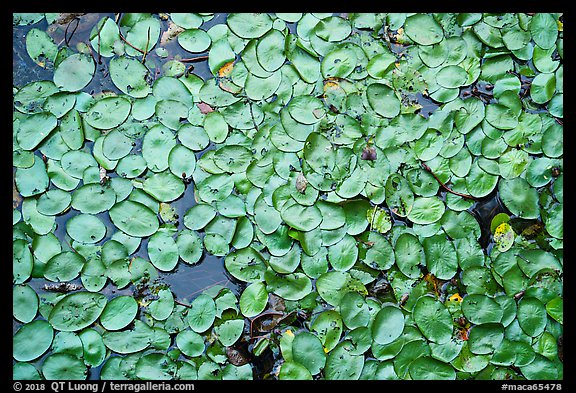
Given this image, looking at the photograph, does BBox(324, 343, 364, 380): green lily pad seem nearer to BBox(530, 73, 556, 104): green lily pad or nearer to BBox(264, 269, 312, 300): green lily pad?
BBox(264, 269, 312, 300): green lily pad

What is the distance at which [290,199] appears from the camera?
2129 millimetres

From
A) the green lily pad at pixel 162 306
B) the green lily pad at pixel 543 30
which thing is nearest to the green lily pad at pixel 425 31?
the green lily pad at pixel 543 30

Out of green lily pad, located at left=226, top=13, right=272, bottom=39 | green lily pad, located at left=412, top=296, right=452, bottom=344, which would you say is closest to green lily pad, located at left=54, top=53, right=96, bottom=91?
green lily pad, located at left=226, top=13, right=272, bottom=39

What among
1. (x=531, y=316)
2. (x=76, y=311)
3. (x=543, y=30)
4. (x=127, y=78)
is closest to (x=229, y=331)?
(x=76, y=311)

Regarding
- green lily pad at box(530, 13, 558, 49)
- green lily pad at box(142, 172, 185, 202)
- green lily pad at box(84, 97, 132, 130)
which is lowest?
green lily pad at box(142, 172, 185, 202)

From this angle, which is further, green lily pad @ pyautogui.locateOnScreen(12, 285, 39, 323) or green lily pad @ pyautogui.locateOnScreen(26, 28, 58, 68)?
green lily pad @ pyautogui.locateOnScreen(26, 28, 58, 68)

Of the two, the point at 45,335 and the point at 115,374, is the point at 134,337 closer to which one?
the point at 115,374

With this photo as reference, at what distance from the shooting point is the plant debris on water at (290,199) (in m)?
2.12

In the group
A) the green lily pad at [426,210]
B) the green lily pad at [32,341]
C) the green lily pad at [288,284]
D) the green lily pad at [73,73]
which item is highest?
the green lily pad at [73,73]

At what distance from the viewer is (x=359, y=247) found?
2.16m

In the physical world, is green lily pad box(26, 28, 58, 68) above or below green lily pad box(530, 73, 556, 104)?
below

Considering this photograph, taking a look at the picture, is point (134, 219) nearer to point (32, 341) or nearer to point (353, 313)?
point (32, 341)

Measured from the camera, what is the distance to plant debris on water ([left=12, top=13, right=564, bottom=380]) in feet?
6.95

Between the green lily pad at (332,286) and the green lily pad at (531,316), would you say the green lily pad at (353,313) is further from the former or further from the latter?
the green lily pad at (531,316)
